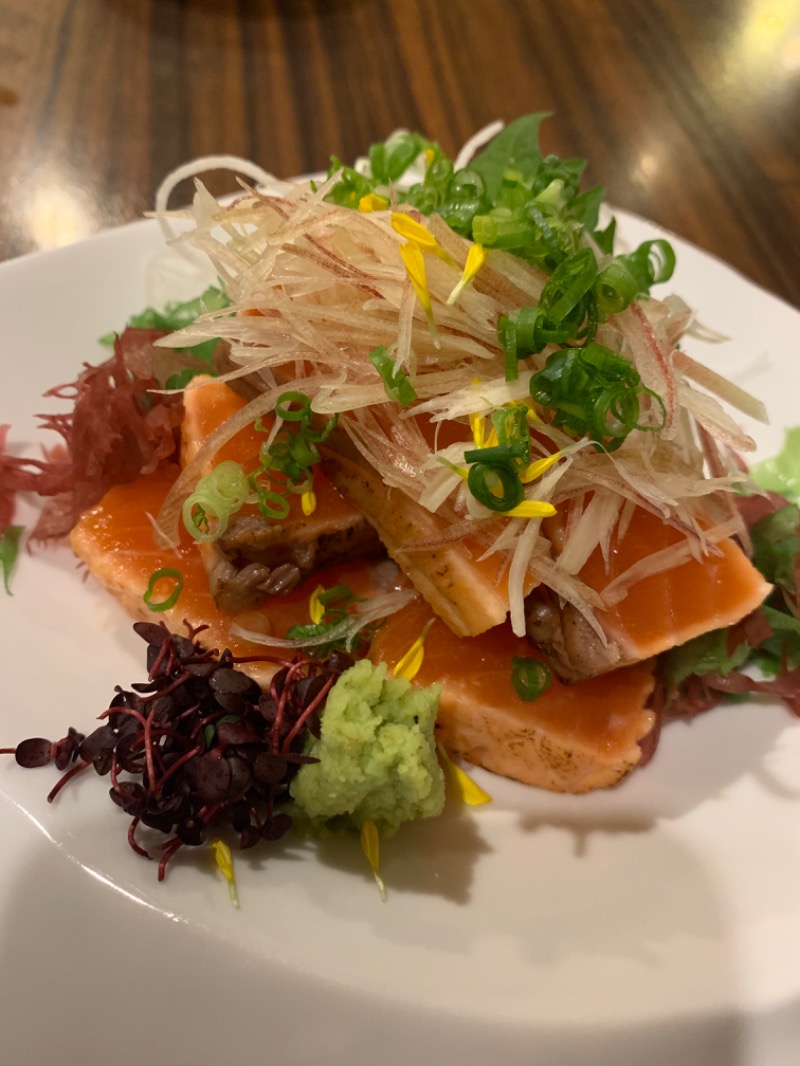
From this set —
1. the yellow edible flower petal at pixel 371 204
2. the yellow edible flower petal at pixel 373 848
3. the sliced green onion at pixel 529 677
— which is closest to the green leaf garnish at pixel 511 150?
the yellow edible flower petal at pixel 371 204

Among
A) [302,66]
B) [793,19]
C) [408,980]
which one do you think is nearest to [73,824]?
[408,980]

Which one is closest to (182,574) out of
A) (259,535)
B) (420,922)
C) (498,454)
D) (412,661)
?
(259,535)

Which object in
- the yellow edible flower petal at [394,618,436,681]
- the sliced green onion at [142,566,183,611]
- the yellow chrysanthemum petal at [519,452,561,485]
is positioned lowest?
the yellow edible flower petal at [394,618,436,681]

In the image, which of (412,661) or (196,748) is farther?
(412,661)

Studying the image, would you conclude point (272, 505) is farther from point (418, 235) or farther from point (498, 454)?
point (418, 235)

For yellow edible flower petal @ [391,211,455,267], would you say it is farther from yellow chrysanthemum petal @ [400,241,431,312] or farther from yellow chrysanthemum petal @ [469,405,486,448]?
yellow chrysanthemum petal @ [469,405,486,448]

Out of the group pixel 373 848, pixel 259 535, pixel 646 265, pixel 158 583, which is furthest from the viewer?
pixel 646 265

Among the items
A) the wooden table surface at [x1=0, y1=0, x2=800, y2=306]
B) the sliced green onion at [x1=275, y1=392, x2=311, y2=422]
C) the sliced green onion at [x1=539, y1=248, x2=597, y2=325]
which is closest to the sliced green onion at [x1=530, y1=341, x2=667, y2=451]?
the sliced green onion at [x1=539, y1=248, x2=597, y2=325]

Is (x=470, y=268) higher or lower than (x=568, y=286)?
higher
